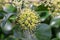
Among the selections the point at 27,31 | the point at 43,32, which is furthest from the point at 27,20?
the point at 43,32

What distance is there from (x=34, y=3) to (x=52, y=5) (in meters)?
0.10

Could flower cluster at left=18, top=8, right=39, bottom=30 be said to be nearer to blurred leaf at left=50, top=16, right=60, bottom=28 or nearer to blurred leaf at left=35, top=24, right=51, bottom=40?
blurred leaf at left=35, top=24, right=51, bottom=40

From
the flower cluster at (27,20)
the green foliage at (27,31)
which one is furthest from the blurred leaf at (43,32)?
the flower cluster at (27,20)

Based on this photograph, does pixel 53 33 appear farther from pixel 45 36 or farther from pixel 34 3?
pixel 34 3

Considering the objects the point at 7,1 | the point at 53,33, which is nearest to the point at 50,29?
the point at 53,33

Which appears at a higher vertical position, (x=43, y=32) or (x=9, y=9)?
(x=9, y=9)

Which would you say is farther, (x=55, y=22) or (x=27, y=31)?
(x=55, y=22)

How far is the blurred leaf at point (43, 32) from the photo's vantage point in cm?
77

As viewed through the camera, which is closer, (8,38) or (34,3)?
(8,38)

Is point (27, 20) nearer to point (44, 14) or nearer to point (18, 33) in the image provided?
point (18, 33)

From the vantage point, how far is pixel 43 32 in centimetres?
80

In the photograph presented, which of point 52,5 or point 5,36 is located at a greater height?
point 52,5

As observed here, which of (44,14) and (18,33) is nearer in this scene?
(18,33)

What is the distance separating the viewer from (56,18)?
2.83 ft
